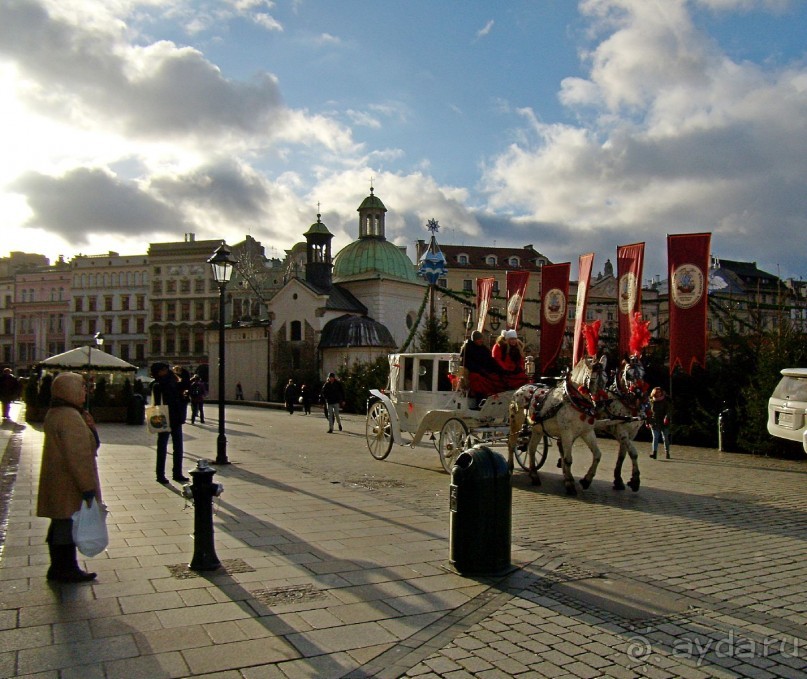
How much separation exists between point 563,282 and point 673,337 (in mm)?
4571

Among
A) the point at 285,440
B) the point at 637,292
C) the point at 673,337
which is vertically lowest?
the point at 285,440

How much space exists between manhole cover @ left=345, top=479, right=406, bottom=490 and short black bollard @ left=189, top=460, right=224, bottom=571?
5.21m

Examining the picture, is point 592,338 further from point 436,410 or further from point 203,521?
point 203,521

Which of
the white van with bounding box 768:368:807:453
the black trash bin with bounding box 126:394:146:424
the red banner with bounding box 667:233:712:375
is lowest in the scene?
the black trash bin with bounding box 126:394:146:424

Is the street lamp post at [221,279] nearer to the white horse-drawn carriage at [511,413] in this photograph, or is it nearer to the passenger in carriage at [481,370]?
the white horse-drawn carriage at [511,413]

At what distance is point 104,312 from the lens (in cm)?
8556

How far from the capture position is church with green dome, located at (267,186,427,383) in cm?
4978

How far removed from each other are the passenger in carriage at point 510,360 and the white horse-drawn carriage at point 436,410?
0.23m

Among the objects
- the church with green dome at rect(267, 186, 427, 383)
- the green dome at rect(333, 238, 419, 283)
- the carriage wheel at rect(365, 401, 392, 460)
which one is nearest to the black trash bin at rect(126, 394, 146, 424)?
the carriage wheel at rect(365, 401, 392, 460)

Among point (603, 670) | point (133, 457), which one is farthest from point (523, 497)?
point (133, 457)

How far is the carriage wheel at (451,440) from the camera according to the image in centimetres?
1279

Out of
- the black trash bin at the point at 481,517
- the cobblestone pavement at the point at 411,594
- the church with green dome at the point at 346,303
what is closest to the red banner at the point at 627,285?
Answer: the cobblestone pavement at the point at 411,594

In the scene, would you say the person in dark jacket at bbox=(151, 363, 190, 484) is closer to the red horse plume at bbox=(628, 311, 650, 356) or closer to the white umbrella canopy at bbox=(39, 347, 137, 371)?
the red horse plume at bbox=(628, 311, 650, 356)

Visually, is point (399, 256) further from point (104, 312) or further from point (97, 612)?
point (97, 612)
